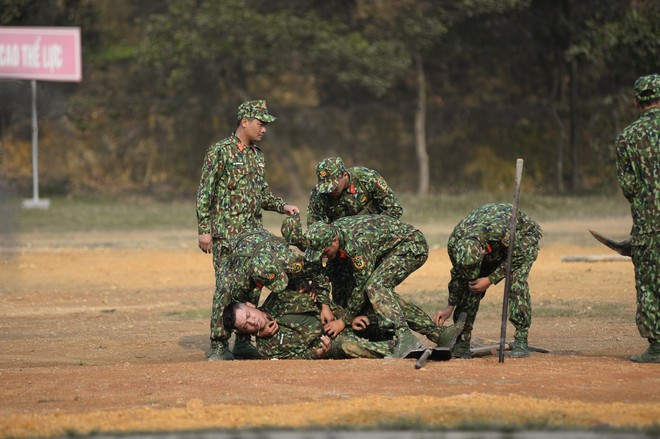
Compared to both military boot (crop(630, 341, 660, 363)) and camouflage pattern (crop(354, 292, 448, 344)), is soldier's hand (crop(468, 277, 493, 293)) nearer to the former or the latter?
camouflage pattern (crop(354, 292, 448, 344))

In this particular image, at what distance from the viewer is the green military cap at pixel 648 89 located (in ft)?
30.3

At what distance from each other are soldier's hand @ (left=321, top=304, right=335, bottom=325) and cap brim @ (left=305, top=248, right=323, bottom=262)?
2.26ft

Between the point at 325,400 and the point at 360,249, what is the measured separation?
7.16 feet

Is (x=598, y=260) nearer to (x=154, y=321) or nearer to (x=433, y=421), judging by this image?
(x=154, y=321)

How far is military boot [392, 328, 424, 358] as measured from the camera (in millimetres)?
9477

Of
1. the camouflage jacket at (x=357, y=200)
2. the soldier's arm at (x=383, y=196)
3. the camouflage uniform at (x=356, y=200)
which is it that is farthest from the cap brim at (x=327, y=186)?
the soldier's arm at (x=383, y=196)

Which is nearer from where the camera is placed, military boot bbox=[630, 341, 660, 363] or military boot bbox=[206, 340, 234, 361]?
military boot bbox=[630, 341, 660, 363]

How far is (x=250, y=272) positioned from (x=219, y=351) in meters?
0.87

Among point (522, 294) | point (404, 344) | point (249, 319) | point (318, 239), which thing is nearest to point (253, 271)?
point (249, 319)

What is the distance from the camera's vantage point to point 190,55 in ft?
95.6

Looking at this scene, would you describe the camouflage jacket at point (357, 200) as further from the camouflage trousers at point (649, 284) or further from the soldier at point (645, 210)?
the camouflage trousers at point (649, 284)

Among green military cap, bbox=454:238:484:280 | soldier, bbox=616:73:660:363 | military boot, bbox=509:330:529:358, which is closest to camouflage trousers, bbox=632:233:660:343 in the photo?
soldier, bbox=616:73:660:363

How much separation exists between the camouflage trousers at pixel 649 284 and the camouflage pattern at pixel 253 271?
2661 mm

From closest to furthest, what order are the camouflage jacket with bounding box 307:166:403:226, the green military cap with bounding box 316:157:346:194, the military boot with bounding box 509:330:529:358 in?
the military boot with bounding box 509:330:529:358, the green military cap with bounding box 316:157:346:194, the camouflage jacket with bounding box 307:166:403:226
